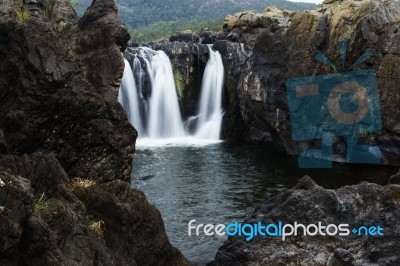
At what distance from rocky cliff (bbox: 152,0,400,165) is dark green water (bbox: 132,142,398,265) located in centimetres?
266

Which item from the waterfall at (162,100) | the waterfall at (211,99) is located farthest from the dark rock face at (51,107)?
the waterfall at (211,99)

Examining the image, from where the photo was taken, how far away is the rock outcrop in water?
8.99 metres

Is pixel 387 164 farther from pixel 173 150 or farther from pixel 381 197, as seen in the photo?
pixel 381 197

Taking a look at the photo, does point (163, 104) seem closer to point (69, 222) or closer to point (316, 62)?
point (316, 62)

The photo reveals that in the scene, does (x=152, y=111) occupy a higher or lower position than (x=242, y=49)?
lower

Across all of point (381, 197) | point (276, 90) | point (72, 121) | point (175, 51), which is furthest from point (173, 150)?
point (381, 197)

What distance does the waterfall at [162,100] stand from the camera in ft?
184

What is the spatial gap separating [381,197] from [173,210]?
1263 cm

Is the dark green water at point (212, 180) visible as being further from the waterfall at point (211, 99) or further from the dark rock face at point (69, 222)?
the waterfall at point (211, 99)

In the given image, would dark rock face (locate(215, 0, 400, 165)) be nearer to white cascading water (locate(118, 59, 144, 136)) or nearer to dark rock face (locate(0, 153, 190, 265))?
white cascading water (locate(118, 59, 144, 136))

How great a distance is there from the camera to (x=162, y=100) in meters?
59.3

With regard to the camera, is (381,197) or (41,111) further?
(41,111)

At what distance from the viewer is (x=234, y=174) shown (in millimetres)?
35781

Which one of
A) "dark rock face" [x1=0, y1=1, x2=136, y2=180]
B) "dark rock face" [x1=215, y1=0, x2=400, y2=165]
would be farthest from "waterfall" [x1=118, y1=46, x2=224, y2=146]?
"dark rock face" [x1=0, y1=1, x2=136, y2=180]
